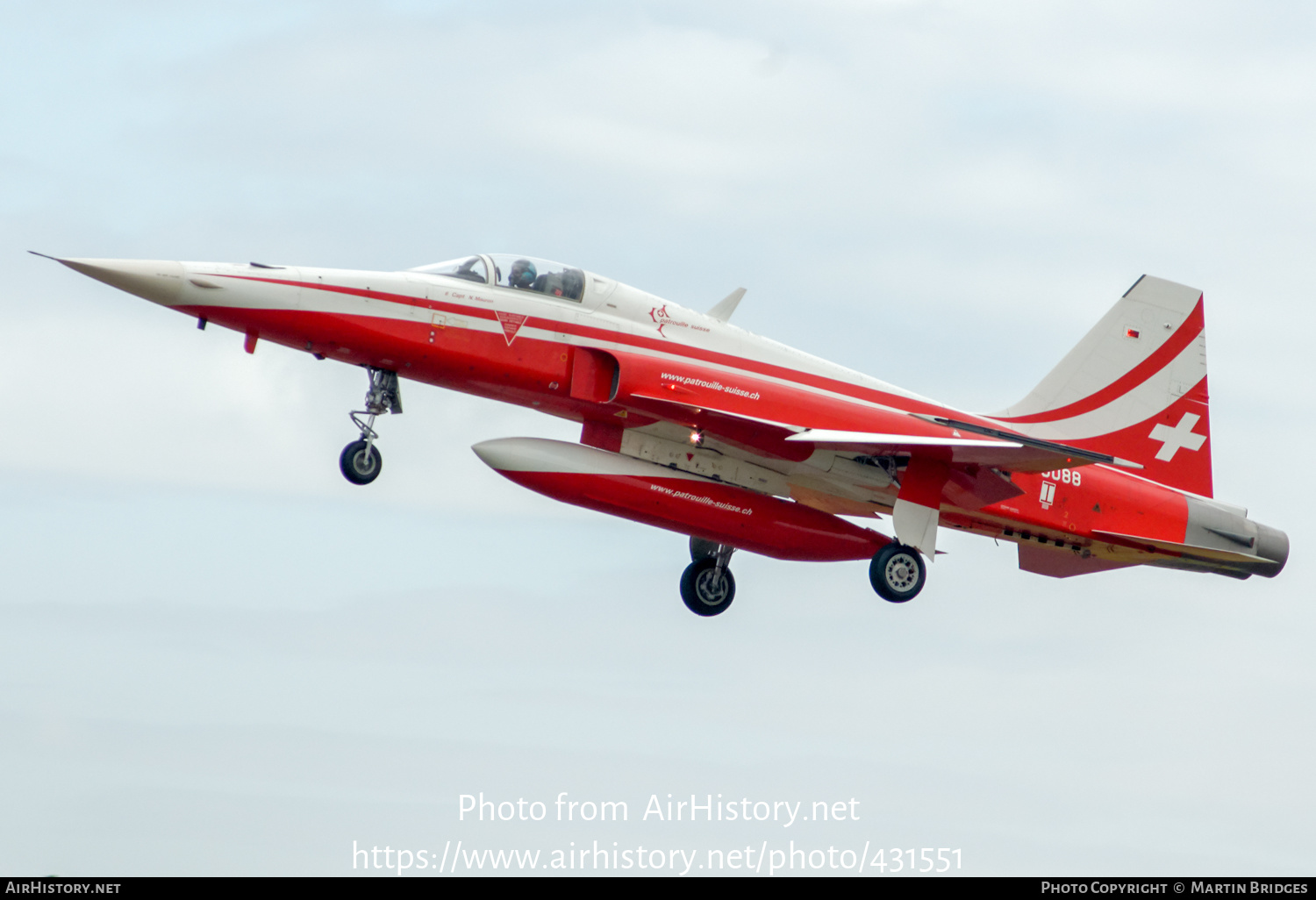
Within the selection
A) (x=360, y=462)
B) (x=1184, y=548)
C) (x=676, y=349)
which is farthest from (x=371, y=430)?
(x=1184, y=548)

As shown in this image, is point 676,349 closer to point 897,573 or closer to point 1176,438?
point 897,573

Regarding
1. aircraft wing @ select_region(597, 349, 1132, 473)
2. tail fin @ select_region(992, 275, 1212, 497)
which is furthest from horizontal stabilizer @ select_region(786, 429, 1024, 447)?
tail fin @ select_region(992, 275, 1212, 497)

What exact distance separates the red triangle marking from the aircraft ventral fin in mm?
2735

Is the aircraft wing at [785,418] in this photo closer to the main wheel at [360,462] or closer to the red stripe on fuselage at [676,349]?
the red stripe on fuselage at [676,349]

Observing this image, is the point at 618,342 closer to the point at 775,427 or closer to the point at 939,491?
the point at 775,427

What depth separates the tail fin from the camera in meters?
22.1

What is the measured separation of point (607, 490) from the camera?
19.0m

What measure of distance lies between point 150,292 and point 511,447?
4549 millimetres

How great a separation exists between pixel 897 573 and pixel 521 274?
20.5 feet

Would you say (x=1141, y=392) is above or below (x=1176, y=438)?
above

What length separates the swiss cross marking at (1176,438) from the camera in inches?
870

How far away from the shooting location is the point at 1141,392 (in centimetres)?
2234

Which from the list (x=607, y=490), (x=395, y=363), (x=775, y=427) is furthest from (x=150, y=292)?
(x=775, y=427)

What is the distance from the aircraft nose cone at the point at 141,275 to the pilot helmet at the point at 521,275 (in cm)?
401
